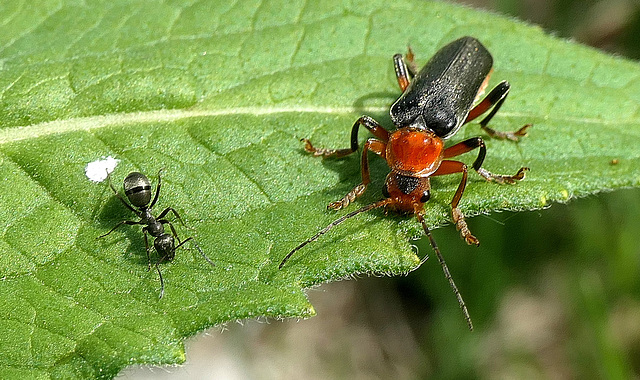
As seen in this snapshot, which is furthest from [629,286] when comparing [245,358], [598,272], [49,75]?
[49,75]

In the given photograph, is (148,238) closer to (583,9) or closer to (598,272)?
(598,272)

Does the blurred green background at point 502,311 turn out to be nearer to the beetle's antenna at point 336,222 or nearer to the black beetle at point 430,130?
the black beetle at point 430,130

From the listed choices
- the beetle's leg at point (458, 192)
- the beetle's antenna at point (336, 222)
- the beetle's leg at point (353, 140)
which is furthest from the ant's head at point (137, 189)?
the beetle's leg at point (458, 192)

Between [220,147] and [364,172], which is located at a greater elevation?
[220,147]

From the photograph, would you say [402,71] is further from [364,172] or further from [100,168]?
[100,168]

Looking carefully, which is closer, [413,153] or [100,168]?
[100,168]

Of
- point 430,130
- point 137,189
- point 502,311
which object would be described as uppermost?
point 137,189

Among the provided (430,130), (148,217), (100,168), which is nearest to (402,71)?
(430,130)
